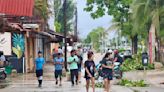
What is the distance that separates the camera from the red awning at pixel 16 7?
15.0 meters

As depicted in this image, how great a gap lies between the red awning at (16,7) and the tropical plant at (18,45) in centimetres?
1731

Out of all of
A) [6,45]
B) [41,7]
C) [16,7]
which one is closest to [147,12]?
[41,7]

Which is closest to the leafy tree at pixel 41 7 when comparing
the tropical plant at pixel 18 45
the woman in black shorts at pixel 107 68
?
the tropical plant at pixel 18 45

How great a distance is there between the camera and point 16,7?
15.1 metres

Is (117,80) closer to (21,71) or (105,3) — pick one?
(21,71)

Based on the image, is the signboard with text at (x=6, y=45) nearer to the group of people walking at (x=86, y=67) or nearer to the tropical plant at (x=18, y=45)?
→ the tropical plant at (x=18, y=45)

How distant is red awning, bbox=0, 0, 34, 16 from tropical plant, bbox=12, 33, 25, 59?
17.3 m

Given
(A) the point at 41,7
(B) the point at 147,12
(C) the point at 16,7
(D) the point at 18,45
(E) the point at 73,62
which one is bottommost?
(E) the point at 73,62

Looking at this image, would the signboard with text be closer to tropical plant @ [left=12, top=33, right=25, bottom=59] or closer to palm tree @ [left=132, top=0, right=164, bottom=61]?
tropical plant @ [left=12, top=33, right=25, bottom=59]

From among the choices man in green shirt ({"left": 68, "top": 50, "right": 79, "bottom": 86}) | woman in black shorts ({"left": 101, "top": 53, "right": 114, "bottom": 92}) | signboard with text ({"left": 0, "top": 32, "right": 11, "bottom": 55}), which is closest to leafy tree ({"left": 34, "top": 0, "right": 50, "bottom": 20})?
signboard with text ({"left": 0, "top": 32, "right": 11, "bottom": 55})

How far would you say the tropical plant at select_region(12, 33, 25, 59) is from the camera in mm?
32438

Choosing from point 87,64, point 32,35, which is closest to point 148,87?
point 87,64

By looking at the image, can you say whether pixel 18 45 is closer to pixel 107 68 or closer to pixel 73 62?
pixel 73 62

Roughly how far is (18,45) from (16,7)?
1759 centimetres
